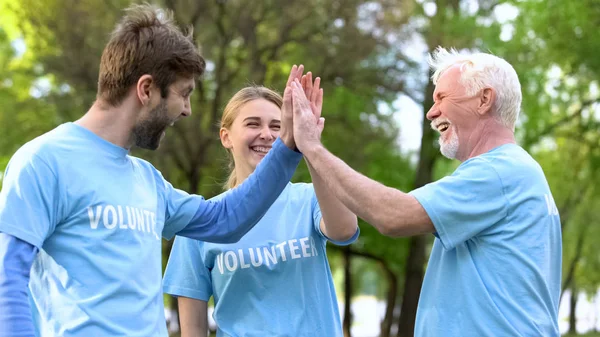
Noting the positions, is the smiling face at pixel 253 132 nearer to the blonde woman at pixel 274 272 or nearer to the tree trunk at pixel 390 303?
the blonde woman at pixel 274 272

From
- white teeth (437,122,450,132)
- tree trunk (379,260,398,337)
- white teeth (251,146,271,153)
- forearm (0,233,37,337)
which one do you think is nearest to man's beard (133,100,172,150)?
forearm (0,233,37,337)

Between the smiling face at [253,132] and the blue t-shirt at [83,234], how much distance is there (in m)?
1.19

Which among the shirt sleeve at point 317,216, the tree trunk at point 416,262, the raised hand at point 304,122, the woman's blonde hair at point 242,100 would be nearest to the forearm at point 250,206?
the raised hand at point 304,122

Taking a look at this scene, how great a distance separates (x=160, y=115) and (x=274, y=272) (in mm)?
1116

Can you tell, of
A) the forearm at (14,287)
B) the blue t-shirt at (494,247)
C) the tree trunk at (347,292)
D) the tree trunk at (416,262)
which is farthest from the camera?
the tree trunk at (347,292)

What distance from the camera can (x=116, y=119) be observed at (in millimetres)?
3557

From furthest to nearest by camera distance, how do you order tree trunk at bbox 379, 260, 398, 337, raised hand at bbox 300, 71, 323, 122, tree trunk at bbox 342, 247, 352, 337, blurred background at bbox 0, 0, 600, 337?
1. tree trunk at bbox 342, 247, 352, 337
2. tree trunk at bbox 379, 260, 398, 337
3. blurred background at bbox 0, 0, 600, 337
4. raised hand at bbox 300, 71, 323, 122

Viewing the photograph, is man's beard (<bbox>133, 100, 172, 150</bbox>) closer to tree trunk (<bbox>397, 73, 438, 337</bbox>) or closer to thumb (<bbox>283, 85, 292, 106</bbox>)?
thumb (<bbox>283, 85, 292, 106</bbox>)

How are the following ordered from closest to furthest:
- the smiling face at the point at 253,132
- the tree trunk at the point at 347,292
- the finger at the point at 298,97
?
the finger at the point at 298,97
the smiling face at the point at 253,132
the tree trunk at the point at 347,292

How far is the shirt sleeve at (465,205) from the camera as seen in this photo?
345 cm

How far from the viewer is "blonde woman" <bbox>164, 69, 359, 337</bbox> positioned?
4129mm

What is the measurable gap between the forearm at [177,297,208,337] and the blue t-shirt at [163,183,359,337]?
0.19 ft

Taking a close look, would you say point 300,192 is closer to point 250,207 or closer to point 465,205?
point 250,207

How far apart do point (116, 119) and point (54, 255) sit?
0.70 meters
